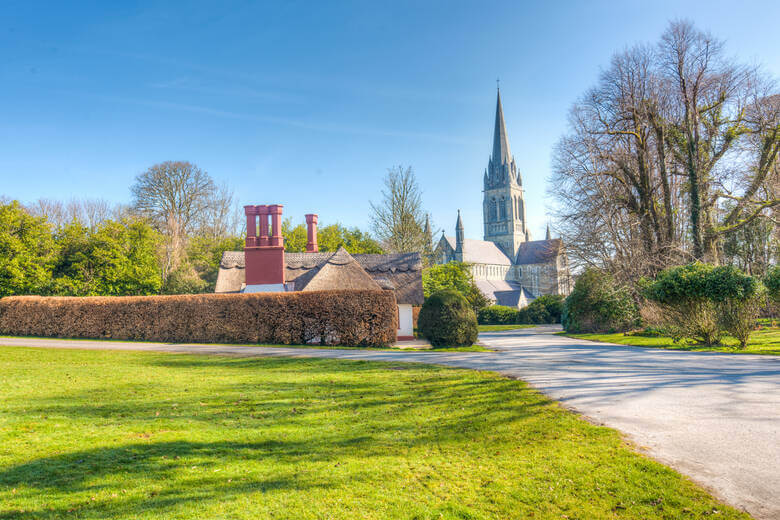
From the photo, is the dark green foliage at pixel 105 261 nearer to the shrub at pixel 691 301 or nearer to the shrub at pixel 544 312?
the shrub at pixel 691 301

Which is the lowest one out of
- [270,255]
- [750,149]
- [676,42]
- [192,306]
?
[192,306]

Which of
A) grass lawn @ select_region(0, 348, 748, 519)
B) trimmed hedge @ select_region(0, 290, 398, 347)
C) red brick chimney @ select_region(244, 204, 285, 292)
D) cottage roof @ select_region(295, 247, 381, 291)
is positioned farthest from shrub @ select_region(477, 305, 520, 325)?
grass lawn @ select_region(0, 348, 748, 519)

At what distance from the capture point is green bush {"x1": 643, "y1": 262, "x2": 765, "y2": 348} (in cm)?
1577

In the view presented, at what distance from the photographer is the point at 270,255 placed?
97.7 feet

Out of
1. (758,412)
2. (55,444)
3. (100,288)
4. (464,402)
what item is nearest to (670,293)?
(758,412)

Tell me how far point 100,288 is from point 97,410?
94.0 ft

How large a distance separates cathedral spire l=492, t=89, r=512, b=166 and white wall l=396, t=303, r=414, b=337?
254 feet

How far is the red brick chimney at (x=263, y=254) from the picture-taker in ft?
97.3

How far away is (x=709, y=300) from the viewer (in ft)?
54.4

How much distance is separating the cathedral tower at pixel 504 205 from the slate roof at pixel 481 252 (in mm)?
5853

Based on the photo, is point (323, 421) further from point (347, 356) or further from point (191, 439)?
point (347, 356)

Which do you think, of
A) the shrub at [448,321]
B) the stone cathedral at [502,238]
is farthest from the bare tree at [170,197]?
the stone cathedral at [502,238]

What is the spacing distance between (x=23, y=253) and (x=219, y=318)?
1621 cm

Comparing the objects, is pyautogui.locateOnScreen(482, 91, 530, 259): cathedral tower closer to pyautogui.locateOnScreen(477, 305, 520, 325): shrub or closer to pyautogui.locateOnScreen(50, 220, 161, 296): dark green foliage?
pyautogui.locateOnScreen(477, 305, 520, 325): shrub
